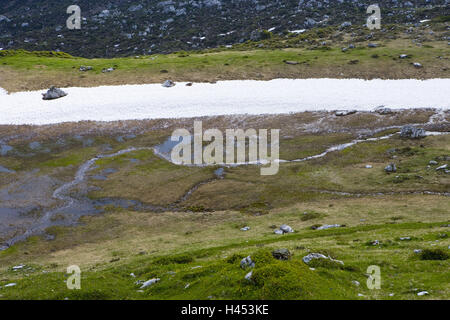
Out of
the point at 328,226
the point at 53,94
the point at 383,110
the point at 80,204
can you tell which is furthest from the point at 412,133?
the point at 53,94

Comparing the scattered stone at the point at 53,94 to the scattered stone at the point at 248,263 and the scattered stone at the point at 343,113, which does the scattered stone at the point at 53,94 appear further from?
the scattered stone at the point at 248,263

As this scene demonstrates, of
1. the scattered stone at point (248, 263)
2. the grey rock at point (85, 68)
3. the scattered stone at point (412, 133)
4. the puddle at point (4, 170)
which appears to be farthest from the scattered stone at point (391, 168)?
the grey rock at point (85, 68)

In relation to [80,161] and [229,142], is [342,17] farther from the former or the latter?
[80,161]

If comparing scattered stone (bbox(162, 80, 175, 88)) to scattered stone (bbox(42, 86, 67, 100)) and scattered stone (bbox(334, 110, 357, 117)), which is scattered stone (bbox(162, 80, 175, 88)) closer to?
scattered stone (bbox(42, 86, 67, 100))
